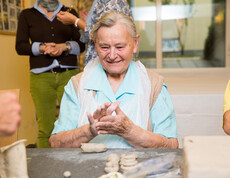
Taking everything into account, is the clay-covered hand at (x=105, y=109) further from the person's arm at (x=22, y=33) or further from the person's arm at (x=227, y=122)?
the person's arm at (x=22, y=33)

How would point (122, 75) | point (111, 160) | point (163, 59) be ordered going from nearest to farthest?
1. point (111, 160)
2. point (122, 75)
3. point (163, 59)

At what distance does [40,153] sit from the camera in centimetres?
104

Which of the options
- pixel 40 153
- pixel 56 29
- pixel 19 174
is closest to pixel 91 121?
pixel 40 153

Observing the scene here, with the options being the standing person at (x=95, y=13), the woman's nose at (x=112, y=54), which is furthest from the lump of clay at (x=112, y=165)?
the standing person at (x=95, y=13)

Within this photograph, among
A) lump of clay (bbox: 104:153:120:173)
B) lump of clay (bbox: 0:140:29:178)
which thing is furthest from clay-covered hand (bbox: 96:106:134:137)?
lump of clay (bbox: 0:140:29:178)

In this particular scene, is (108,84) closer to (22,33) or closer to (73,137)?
(73,137)

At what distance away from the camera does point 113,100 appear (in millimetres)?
1316

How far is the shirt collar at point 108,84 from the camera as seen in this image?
1.33m

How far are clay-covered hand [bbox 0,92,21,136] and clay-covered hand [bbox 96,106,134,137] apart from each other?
0.64m

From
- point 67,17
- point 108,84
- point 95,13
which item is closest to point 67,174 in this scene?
point 108,84

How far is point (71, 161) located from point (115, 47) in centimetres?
60

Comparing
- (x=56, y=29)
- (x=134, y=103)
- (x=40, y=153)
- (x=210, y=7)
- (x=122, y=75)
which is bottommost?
(x=40, y=153)

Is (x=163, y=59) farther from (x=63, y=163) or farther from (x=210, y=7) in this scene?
(x=63, y=163)

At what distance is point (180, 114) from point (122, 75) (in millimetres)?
884
